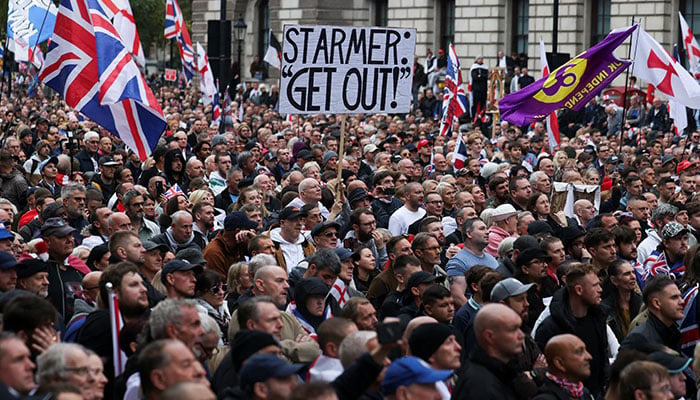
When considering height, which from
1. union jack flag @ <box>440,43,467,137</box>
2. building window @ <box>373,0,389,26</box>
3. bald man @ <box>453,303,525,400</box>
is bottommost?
bald man @ <box>453,303,525,400</box>

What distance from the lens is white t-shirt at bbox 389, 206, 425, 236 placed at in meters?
12.1

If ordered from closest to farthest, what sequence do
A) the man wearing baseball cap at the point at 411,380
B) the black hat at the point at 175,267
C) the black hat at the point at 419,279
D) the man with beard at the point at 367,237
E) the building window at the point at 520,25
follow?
1. the man wearing baseball cap at the point at 411,380
2. the black hat at the point at 175,267
3. the black hat at the point at 419,279
4. the man with beard at the point at 367,237
5. the building window at the point at 520,25

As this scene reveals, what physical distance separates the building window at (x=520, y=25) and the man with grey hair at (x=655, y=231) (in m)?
26.4

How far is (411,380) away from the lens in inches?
220

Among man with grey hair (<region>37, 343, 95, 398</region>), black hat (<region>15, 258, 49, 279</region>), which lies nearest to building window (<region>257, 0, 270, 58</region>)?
black hat (<region>15, 258, 49, 279</region>)

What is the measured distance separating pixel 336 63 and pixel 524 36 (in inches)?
1042

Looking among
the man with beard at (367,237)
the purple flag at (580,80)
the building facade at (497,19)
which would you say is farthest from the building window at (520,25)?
the man with beard at (367,237)

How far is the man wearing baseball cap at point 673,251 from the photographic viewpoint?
1035cm

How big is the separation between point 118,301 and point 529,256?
3.30 meters

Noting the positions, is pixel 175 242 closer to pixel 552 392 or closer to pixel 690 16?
pixel 552 392

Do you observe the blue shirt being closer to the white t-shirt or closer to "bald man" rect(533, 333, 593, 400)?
the white t-shirt

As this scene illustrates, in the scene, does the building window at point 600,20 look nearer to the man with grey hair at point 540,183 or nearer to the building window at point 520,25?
the building window at point 520,25

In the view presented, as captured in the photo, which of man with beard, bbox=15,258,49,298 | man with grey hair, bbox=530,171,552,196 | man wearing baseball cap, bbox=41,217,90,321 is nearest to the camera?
man with beard, bbox=15,258,49,298

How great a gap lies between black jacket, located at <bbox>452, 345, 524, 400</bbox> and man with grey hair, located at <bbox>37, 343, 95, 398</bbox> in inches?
72.9
